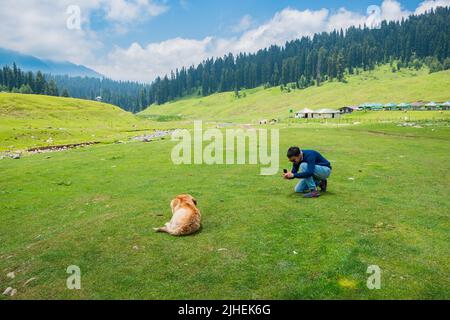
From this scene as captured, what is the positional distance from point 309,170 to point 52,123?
274 ft

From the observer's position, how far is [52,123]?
83.8 m

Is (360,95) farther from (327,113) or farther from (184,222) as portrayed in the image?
(184,222)

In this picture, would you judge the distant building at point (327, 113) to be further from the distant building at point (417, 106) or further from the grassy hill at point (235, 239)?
the grassy hill at point (235, 239)

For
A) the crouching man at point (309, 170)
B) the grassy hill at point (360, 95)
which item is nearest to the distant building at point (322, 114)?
the grassy hill at point (360, 95)

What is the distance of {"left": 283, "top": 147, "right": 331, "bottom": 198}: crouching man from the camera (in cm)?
1362

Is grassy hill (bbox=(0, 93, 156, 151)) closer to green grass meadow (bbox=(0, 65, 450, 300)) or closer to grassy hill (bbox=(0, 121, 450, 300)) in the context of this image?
green grass meadow (bbox=(0, 65, 450, 300))

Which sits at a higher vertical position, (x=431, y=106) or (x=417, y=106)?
(x=417, y=106)

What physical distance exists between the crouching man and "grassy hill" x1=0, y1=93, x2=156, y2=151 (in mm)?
47657

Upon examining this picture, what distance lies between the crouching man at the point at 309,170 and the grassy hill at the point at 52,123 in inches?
1876

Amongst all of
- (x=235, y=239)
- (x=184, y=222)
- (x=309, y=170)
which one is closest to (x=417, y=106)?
(x=309, y=170)
